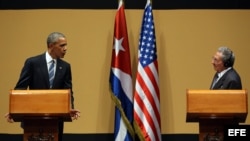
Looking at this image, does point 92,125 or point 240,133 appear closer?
point 240,133

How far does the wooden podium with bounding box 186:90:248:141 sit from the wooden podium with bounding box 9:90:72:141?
103cm

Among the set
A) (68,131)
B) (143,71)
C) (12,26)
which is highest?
(12,26)

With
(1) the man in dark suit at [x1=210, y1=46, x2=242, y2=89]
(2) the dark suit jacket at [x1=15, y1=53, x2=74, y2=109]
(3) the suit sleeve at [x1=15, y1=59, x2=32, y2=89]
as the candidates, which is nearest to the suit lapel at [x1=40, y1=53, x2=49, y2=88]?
(2) the dark suit jacket at [x1=15, y1=53, x2=74, y2=109]

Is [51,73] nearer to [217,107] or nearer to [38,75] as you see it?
[38,75]

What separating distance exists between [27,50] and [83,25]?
77 centimetres

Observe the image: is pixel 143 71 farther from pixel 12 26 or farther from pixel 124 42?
pixel 12 26

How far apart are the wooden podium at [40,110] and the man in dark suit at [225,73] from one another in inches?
59.1

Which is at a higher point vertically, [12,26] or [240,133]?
[12,26]

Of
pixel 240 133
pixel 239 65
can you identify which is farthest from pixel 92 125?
pixel 240 133

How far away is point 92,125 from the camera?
696 centimetres

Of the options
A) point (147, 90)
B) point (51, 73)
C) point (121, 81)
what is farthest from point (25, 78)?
point (147, 90)

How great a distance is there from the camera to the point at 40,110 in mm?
4527

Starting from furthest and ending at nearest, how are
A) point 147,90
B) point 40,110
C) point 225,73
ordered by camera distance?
point 147,90 → point 225,73 → point 40,110

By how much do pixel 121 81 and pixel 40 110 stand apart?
2289mm
